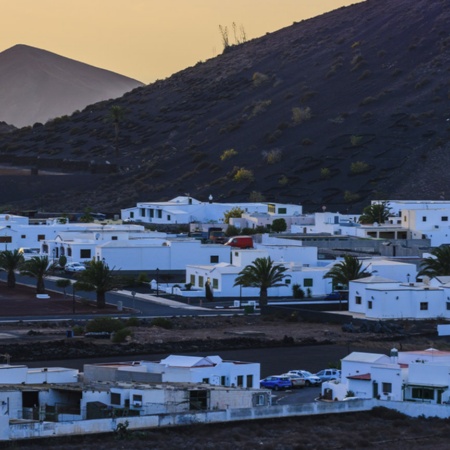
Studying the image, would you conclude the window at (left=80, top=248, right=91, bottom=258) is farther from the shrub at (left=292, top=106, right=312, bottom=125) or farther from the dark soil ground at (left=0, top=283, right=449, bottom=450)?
the shrub at (left=292, top=106, right=312, bottom=125)

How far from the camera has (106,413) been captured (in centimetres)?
3350

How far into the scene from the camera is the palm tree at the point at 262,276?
6181cm

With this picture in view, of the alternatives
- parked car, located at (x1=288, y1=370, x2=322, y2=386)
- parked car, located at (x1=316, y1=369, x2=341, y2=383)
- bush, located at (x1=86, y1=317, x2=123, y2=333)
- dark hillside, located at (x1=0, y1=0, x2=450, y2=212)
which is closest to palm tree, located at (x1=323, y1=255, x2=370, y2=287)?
bush, located at (x1=86, y1=317, x2=123, y2=333)

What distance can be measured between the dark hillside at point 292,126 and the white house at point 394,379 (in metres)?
68.2

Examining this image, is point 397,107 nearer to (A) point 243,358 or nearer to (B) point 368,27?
(B) point 368,27

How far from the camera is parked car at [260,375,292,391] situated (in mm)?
40375

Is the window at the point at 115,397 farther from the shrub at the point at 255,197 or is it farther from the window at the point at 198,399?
the shrub at the point at 255,197

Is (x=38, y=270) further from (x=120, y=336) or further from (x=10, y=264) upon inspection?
(x=120, y=336)

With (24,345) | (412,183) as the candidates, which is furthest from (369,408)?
(412,183)

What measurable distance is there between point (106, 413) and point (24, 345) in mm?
14228

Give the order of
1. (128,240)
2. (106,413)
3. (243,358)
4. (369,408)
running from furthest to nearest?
(128,240)
(243,358)
(369,408)
(106,413)

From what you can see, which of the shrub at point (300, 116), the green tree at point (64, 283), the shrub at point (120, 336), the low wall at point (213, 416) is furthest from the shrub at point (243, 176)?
the low wall at point (213, 416)

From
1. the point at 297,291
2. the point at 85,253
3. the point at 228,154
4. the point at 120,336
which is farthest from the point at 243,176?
the point at 120,336

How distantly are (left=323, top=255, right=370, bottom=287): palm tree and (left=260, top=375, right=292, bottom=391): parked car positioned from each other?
2113cm
